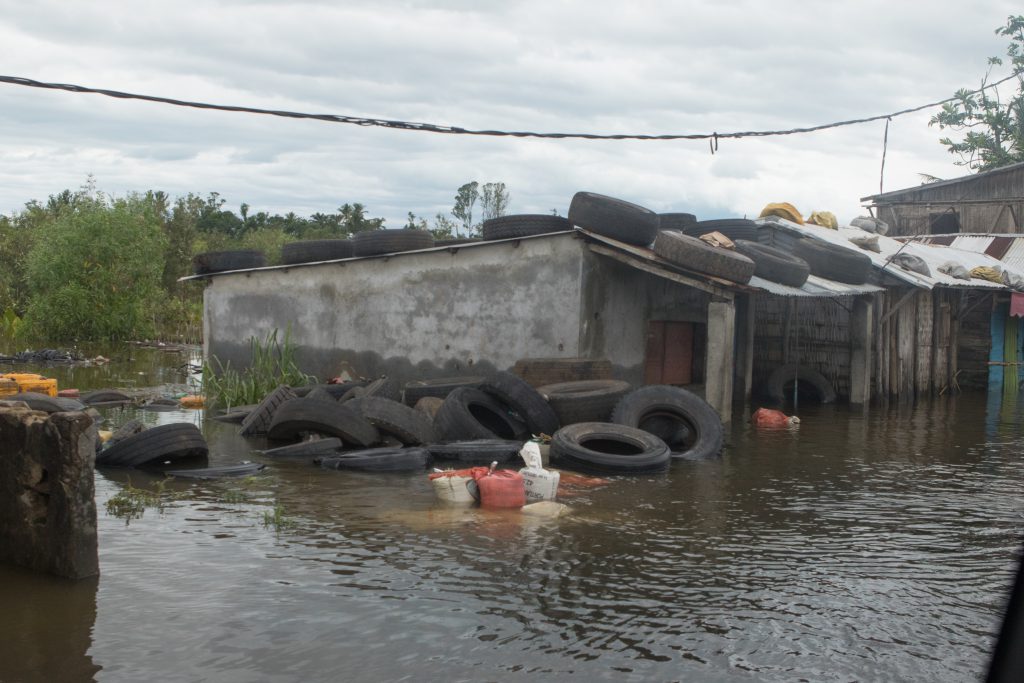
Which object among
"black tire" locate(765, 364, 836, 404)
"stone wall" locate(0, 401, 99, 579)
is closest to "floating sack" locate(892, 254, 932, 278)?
"black tire" locate(765, 364, 836, 404)

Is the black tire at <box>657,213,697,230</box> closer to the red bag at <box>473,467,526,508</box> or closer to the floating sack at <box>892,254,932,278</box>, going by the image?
the floating sack at <box>892,254,932,278</box>

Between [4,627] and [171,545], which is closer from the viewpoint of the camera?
[4,627]

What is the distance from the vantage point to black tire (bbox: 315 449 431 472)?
33.2ft

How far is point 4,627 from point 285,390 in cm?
807

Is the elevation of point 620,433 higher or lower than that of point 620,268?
lower

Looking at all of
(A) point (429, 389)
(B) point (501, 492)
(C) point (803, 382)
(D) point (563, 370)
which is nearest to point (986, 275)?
(C) point (803, 382)

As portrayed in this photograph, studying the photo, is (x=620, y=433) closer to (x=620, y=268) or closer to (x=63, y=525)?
(x=620, y=268)

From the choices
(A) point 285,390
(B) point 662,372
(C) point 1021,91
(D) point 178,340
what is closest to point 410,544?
(A) point 285,390

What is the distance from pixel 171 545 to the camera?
683cm

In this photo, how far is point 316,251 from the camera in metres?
17.5

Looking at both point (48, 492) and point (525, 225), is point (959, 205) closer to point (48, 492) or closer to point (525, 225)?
point (525, 225)

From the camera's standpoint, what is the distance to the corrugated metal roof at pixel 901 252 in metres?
19.8

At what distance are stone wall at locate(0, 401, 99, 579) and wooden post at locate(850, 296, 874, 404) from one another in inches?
626

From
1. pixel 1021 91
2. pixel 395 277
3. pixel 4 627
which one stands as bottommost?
pixel 4 627
